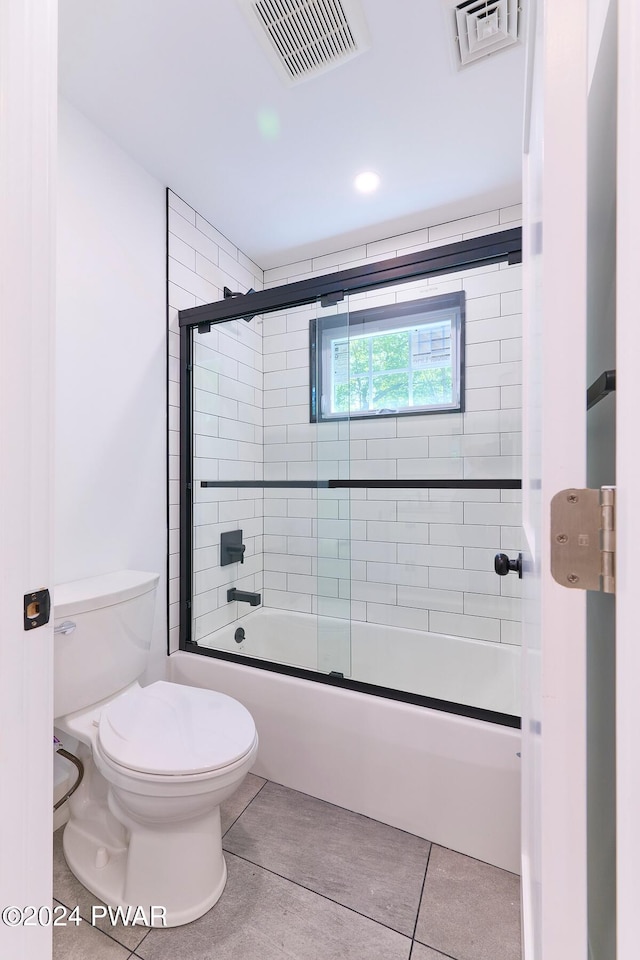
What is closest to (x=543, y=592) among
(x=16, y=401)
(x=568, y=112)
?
(x=568, y=112)

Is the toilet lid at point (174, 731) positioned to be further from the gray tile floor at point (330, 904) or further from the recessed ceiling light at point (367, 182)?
the recessed ceiling light at point (367, 182)

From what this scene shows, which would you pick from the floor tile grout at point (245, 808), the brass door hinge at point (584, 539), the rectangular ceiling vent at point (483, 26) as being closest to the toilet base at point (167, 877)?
the floor tile grout at point (245, 808)

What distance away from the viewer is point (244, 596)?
221cm

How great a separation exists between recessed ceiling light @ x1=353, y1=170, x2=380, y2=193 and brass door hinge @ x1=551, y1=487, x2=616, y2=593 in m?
2.04

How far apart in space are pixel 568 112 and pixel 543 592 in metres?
0.44

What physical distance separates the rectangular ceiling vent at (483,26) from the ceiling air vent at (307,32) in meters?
0.28

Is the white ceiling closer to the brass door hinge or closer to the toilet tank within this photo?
the brass door hinge

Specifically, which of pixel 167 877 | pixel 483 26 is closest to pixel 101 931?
pixel 167 877

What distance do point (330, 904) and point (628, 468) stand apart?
1453 mm

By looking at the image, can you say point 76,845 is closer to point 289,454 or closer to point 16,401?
point 16,401

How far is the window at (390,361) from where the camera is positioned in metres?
1.97

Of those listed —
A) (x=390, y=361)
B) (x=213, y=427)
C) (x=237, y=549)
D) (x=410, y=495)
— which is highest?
(x=390, y=361)

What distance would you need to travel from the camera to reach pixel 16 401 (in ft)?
2.31

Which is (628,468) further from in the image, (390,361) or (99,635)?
(390,361)
